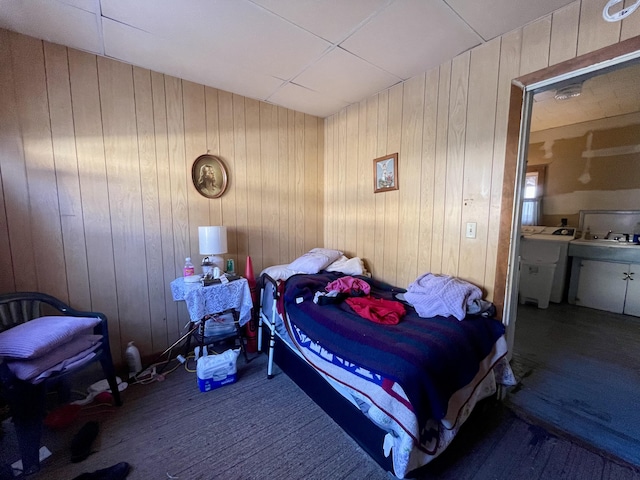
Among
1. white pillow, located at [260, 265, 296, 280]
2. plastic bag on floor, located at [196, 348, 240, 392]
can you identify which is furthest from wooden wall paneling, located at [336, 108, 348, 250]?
plastic bag on floor, located at [196, 348, 240, 392]

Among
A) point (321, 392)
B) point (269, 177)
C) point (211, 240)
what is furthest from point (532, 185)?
point (211, 240)

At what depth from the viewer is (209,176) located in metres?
2.43

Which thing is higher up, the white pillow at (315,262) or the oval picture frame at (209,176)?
the oval picture frame at (209,176)

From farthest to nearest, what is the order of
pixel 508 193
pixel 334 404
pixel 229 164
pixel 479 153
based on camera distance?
pixel 229 164 → pixel 479 153 → pixel 508 193 → pixel 334 404

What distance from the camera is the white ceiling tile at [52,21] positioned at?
1.44 meters

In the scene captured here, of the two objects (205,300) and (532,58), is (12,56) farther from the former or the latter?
(532,58)

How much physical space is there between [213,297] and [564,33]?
9.33 feet

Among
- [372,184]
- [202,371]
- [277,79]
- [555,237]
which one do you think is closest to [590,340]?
[555,237]

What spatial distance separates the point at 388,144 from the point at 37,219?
9.22 ft

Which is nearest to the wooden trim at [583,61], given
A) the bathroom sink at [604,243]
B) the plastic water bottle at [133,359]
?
the bathroom sink at [604,243]

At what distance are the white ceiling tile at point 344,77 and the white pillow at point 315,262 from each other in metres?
1.61

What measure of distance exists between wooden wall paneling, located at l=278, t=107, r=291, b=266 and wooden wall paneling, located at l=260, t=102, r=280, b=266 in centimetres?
4

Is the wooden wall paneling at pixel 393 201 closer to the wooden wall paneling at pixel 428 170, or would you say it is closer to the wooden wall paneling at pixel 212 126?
the wooden wall paneling at pixel 428 170

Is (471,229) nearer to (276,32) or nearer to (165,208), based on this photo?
(276,32)
